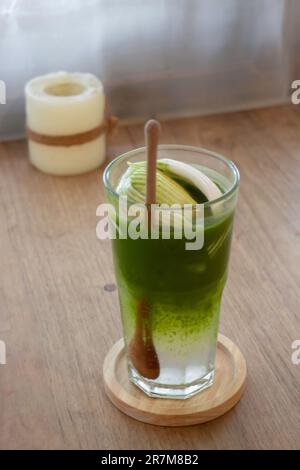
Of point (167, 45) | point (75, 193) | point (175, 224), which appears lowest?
point (75, 193)

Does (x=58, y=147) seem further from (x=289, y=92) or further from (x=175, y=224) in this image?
(x=175, y=224)

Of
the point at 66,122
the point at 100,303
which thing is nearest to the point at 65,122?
the point at 66,122

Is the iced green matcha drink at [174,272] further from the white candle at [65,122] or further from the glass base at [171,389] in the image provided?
the white candle at [65,122]

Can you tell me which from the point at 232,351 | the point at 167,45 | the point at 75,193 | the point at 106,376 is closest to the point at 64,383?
the point at 106,376

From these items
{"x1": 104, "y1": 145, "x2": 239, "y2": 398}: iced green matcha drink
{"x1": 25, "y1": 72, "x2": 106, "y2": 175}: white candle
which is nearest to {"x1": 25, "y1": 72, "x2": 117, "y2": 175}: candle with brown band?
{"x1": 25, "y1": 72, "x2": 106, "y2": 175}: white candle

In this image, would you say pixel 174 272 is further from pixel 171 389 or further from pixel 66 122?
pixel 66 122

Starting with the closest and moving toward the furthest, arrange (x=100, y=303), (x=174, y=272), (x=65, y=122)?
(x=174, y=272) → (x=100, y=303) → (x=65, y=122)
